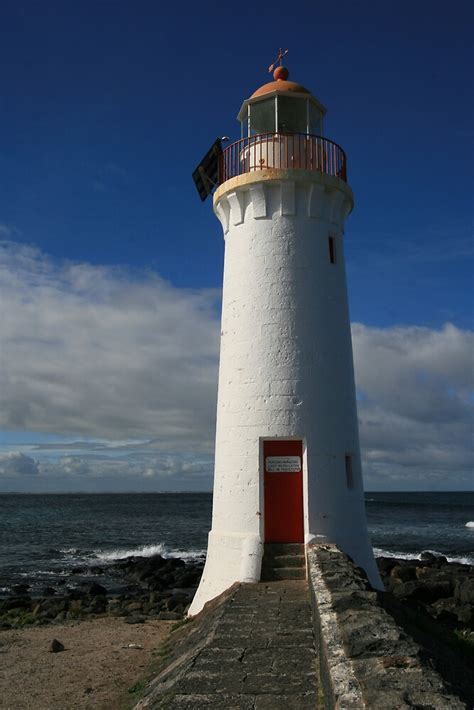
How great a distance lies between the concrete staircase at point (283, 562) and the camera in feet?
29.2

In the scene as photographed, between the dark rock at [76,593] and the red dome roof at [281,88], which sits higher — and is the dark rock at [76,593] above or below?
below

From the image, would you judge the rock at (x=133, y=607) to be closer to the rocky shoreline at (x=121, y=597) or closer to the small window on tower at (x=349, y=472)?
the rocky shoreline at (x=121, y=597)

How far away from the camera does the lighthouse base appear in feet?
29.7

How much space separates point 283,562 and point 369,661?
5.31 metres

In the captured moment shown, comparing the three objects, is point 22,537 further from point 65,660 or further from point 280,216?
point 280,216

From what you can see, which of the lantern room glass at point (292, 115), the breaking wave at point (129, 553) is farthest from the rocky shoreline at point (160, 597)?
the lantern room glass at point (292, 115)

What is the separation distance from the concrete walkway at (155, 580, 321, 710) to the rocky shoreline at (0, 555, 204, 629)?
5080 mm

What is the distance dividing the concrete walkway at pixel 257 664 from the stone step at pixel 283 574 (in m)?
1.02

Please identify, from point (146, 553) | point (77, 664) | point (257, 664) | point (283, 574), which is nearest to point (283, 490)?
point (283, 574)

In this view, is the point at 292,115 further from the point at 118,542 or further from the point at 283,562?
the point at 118,542

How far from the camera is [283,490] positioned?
31.1 feet

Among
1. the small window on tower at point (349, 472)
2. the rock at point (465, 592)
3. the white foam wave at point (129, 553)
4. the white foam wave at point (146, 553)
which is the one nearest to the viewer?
the small window on tower at point (349, 472)

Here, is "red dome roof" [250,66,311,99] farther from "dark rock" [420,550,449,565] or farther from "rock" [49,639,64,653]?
"dark rock" [420,550,449,565]

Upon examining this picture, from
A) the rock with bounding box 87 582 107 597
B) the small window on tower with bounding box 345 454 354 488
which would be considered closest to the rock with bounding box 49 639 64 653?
the small window on tower with bounding box 345 454 354 488
